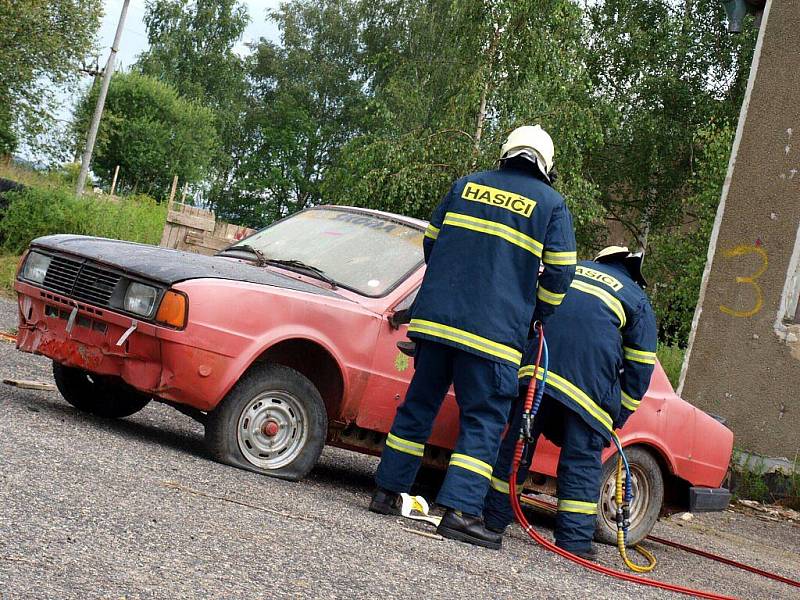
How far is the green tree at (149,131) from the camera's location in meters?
56.2

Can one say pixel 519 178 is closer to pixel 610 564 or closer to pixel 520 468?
pixel 520 468

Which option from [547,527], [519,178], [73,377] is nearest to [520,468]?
[547,527]

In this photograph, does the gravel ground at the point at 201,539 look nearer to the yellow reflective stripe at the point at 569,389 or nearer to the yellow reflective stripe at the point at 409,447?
the yellow reflective stripe at the point at 409,447

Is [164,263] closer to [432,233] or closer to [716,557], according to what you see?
[432,233]

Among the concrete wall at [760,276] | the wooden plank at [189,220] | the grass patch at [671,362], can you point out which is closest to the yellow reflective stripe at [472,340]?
the concrete wall at [760,276]

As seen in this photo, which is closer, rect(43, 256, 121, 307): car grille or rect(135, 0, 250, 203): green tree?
rect(43, 256, 121, 307): car grille

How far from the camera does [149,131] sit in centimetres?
5656

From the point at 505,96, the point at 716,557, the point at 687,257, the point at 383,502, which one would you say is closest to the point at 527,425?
the point at 383,502

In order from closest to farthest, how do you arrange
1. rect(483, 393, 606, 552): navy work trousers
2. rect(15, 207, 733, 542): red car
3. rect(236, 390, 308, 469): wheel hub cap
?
rect(15, 207, 733, 542): red car
rect(236, 390, 308, 469): wheel hub cap
rect(483, 393, 606, 552): navy work trousers

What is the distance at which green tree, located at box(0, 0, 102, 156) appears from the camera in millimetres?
26094

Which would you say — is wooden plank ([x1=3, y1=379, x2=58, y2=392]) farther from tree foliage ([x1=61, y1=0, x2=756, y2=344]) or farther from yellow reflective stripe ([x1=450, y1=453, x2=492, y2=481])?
tree foliage ([x1=61, y1=0, x2=756, y2=344])

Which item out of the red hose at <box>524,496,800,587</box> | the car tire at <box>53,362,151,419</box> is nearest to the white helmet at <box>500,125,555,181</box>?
the car tire at <box>53,362,151,419</box>

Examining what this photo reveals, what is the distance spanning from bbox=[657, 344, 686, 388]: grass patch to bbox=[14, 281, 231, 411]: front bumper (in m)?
8.54

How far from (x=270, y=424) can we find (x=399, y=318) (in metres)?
0.88
